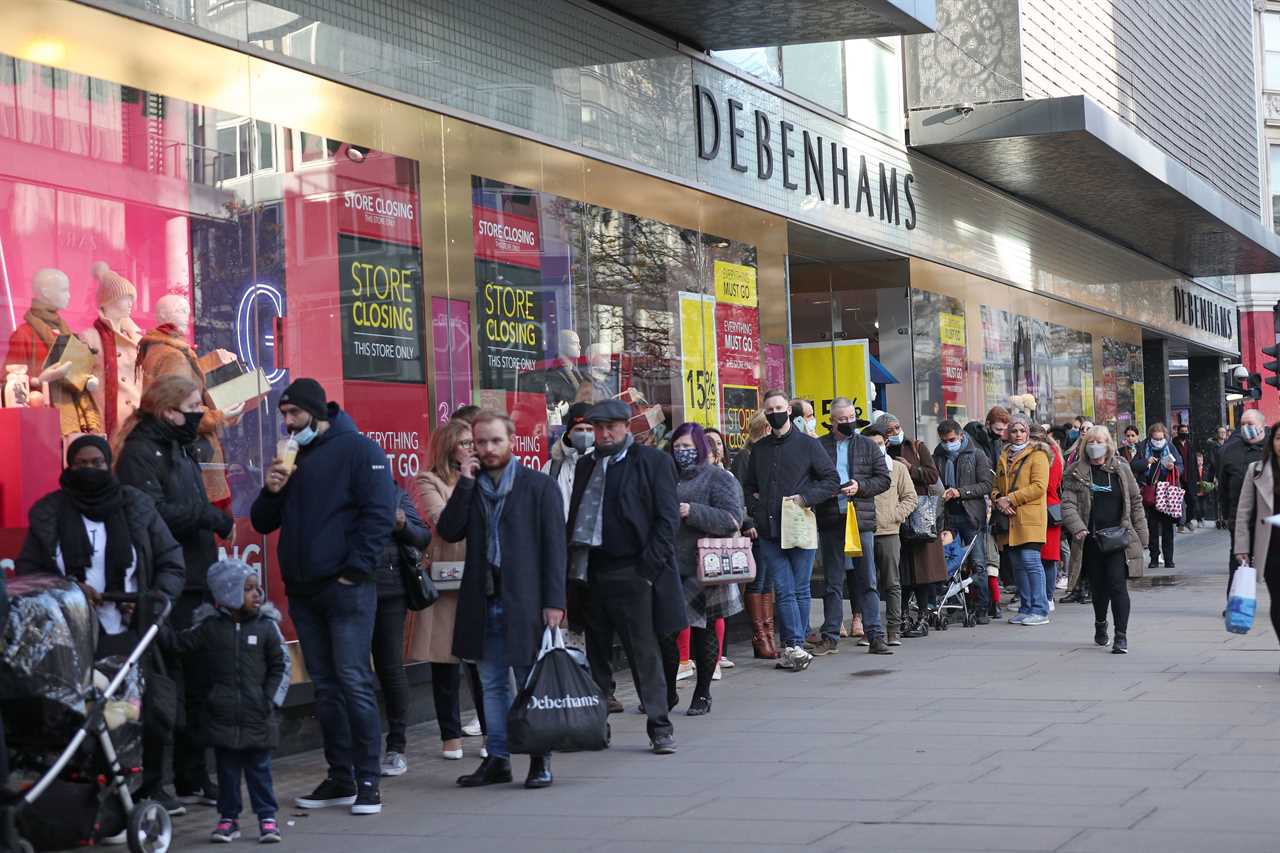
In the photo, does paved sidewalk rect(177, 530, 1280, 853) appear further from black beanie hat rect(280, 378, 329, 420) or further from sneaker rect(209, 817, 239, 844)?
black beanie hat rect(280, 378, 329, 420)

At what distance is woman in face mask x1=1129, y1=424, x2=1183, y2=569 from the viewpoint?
23312 mm

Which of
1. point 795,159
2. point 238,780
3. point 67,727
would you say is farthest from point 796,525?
point 67,727

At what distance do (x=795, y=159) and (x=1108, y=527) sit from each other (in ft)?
19.9

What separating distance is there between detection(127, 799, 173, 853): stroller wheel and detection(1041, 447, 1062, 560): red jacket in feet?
31.9

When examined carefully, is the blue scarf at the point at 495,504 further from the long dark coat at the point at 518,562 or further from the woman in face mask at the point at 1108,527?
the woman in face mask at the point at 1108,527

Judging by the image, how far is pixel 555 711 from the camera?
823 centimetres

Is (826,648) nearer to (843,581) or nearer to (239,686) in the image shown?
(843,581)

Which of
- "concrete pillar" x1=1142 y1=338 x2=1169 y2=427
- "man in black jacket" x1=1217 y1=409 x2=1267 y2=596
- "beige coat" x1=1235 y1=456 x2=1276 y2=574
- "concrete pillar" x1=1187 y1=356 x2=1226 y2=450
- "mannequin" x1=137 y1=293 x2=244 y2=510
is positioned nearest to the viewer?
"mannequin" x1=137 y1=293 x2=244 y2=510

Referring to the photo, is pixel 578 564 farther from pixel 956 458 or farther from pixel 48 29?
pixel 956 458

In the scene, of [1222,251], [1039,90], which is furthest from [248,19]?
[1222,251]

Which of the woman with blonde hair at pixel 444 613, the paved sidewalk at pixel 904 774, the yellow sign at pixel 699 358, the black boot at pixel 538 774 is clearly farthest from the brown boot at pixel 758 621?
the black boot at pixel 538 774

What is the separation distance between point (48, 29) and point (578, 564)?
371 centimetres

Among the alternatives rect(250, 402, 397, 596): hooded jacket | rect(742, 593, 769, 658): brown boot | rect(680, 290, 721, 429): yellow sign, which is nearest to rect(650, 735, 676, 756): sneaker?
rect(250, 402, 397, 596): hooded jacket

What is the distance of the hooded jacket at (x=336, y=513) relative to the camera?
7.85m
